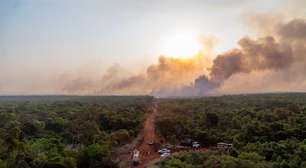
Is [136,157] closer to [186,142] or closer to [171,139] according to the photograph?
[186,142]

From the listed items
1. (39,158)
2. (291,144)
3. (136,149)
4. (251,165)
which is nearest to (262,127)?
(291,144)

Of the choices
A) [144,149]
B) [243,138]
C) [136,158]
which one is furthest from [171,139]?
[136,158]

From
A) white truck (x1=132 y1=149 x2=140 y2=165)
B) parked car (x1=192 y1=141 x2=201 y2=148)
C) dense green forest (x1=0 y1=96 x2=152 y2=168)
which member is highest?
dense green forest (x1=0 y1=96 x2=152 y2=168)

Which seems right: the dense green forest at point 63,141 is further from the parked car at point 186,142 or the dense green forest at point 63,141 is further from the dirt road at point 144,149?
the parked car at point 186,142

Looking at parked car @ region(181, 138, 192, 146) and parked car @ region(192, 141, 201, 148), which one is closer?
parked car @ region(192, 141, 201, 148)

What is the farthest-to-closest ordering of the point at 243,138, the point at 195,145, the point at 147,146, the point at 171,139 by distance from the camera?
the point at 171,139 → the point at 147,146 → the point at 195,145 → the point at 243,138

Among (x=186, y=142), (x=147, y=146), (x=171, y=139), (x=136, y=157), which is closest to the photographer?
(x=136, y=157)

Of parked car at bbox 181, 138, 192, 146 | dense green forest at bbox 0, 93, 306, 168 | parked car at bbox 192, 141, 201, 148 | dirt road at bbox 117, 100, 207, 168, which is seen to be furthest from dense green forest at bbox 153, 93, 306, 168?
dirt road at bbox 117, 100, 207, 168

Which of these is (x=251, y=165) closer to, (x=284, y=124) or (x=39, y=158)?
(x=39, y=158)

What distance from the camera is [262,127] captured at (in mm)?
68625

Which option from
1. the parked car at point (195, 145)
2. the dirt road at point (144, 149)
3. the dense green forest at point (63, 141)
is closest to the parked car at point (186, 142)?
the parked car at point (195, 145)

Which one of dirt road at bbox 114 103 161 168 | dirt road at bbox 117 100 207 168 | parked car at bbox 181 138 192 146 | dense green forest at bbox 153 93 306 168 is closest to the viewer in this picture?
dense green forest at bbox 153 93 306 168

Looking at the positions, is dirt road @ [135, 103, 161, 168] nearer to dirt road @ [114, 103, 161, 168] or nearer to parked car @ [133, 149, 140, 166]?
dirt road @ [114, 103, 161, 168]

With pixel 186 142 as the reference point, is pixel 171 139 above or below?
above
